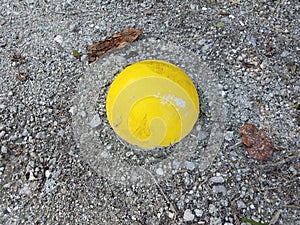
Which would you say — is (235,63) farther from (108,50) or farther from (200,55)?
(108,50)

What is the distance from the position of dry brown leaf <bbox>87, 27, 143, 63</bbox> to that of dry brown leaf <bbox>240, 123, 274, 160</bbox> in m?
0.66

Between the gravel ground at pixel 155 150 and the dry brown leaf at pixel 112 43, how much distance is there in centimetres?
3

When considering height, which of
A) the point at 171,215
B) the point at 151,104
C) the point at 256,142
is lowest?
the point at 171,215

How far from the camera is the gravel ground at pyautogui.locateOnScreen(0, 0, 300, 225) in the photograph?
1.67 meters

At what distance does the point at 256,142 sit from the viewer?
175 cm

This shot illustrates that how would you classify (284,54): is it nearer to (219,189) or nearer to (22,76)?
(219,189)

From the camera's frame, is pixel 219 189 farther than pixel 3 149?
No

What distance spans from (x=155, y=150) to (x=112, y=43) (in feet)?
1.84

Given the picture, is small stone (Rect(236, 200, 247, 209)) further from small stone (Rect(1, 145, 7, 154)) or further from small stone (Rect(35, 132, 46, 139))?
small stone (Rect(1, 145, 7, 154))

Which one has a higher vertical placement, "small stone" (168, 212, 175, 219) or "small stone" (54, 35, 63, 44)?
"small stone" (54, 35, 63, 44)

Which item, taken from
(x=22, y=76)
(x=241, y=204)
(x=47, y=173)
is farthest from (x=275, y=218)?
(x=22, y=76)

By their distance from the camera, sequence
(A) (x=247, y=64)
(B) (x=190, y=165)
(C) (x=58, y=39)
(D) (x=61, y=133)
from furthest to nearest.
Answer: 1. (C) (x=58, y=39)
2. (A) (x=247, y=64)
3. (D) (x=61, y=133)
4. (B) (x=190, y=165)

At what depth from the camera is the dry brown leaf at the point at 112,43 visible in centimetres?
203

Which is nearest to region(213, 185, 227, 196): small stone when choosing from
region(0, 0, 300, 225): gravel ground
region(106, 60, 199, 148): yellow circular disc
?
region(0, 0, 300, 225): gravel ground
